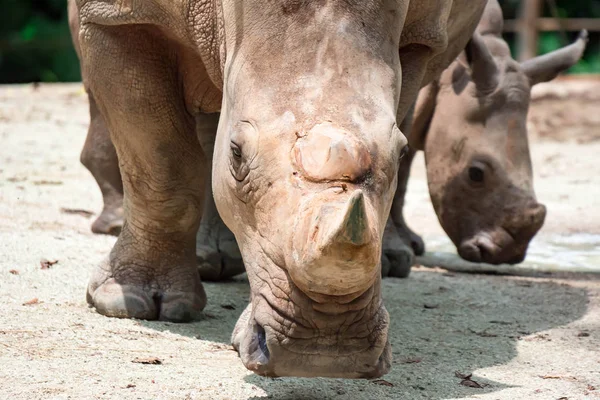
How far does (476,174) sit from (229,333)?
8.80 ft

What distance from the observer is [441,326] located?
487 centimetres

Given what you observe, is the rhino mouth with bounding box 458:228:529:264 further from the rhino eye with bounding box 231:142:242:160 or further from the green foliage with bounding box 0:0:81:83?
the green foliage with bounding box 0:0:81:83

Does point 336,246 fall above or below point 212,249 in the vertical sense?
above

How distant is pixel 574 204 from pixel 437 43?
509 centimetres

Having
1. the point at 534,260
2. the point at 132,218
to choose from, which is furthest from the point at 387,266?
the point at 132,218

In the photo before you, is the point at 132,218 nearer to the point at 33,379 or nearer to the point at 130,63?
the point at 130,63

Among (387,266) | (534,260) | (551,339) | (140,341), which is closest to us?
(140,341)

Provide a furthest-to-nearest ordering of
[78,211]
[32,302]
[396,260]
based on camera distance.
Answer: [78,211] < [396,260] < [32,302]

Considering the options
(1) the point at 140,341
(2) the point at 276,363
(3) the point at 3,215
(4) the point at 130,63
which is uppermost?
(4) the point at 130,63

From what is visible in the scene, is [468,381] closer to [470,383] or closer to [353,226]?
[470,383]

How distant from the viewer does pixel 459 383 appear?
3877 millimetres

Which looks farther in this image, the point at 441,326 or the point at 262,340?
the point at 441,326

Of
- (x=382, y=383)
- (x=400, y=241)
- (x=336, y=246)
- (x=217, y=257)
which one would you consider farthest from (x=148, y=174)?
(x=400, y=241)

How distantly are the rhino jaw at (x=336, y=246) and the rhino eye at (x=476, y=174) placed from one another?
372 centimetres
